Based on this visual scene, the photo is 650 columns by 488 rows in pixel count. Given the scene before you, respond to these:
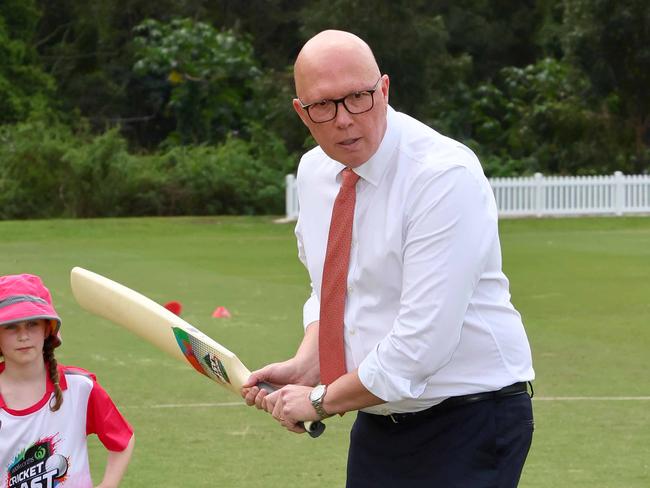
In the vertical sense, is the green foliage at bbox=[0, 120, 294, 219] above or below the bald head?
below

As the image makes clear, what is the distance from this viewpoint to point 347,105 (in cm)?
341

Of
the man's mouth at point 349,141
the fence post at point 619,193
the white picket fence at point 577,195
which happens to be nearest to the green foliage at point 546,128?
the white picket fence at point 577,195

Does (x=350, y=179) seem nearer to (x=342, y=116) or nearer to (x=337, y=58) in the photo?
(x=342, y=116)

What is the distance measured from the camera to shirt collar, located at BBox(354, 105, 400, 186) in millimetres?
3520

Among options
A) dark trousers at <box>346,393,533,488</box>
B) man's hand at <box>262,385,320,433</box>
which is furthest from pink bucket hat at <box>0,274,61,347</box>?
dark trousers at <box>346,393,533,488</box>

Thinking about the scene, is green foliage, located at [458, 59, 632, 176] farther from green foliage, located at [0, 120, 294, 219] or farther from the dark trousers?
the dark trousers

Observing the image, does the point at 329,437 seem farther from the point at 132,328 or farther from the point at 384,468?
the point at 384,468

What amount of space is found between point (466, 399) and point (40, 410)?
1.36 m

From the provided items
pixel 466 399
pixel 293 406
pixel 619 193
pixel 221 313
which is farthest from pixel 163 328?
pixel 619 193

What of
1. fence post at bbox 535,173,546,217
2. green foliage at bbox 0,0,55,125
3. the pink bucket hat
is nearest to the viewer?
the pink bucket hat

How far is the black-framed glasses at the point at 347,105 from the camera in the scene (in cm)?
340

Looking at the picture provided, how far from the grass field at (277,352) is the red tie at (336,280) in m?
3.18

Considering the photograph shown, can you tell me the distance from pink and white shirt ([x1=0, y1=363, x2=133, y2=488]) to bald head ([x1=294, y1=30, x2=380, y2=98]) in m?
1.44

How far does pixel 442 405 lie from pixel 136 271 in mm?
14754
